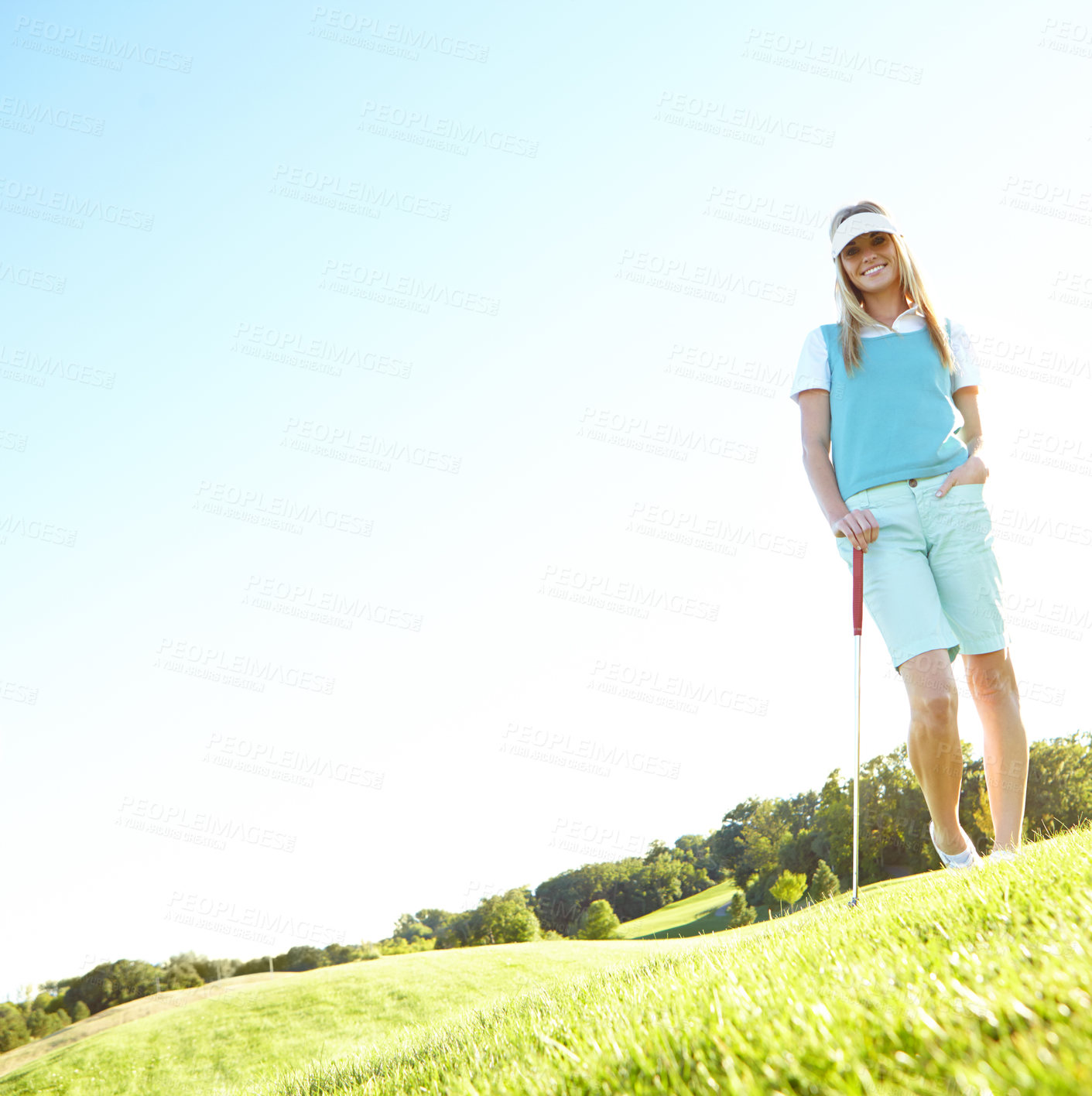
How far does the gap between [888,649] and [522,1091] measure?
313cm

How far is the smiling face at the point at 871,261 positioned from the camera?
4.87m

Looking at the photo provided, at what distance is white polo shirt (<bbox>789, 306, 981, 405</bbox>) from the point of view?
15.8 ft

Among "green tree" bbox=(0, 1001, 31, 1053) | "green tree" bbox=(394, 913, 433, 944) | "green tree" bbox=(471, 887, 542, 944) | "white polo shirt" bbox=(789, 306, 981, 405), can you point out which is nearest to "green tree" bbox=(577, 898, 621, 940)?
"green tree" bbox=(471, 887, 542, 944)

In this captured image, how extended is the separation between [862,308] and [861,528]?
1510mm

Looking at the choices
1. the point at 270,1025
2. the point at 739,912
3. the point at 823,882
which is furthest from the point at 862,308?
the point at 739,912

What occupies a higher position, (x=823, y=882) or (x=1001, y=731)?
→ (x=1001, y=731)

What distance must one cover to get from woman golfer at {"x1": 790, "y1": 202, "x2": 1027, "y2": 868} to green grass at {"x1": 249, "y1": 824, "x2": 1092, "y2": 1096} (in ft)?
3.74

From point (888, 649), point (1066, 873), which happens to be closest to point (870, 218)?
point (888, 649)

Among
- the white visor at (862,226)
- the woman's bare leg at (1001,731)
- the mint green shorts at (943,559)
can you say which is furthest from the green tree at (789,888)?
the white visor at (862,226)

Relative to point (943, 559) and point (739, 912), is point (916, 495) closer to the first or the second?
point (943, 559)

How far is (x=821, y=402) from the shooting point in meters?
4.88

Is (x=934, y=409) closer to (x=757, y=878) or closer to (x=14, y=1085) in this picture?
(x=14, y=1085)

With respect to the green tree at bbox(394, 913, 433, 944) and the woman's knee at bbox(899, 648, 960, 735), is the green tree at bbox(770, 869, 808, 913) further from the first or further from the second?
the woman's knee at bbox(899, 648, 960, 735)

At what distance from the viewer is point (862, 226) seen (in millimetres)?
4793
